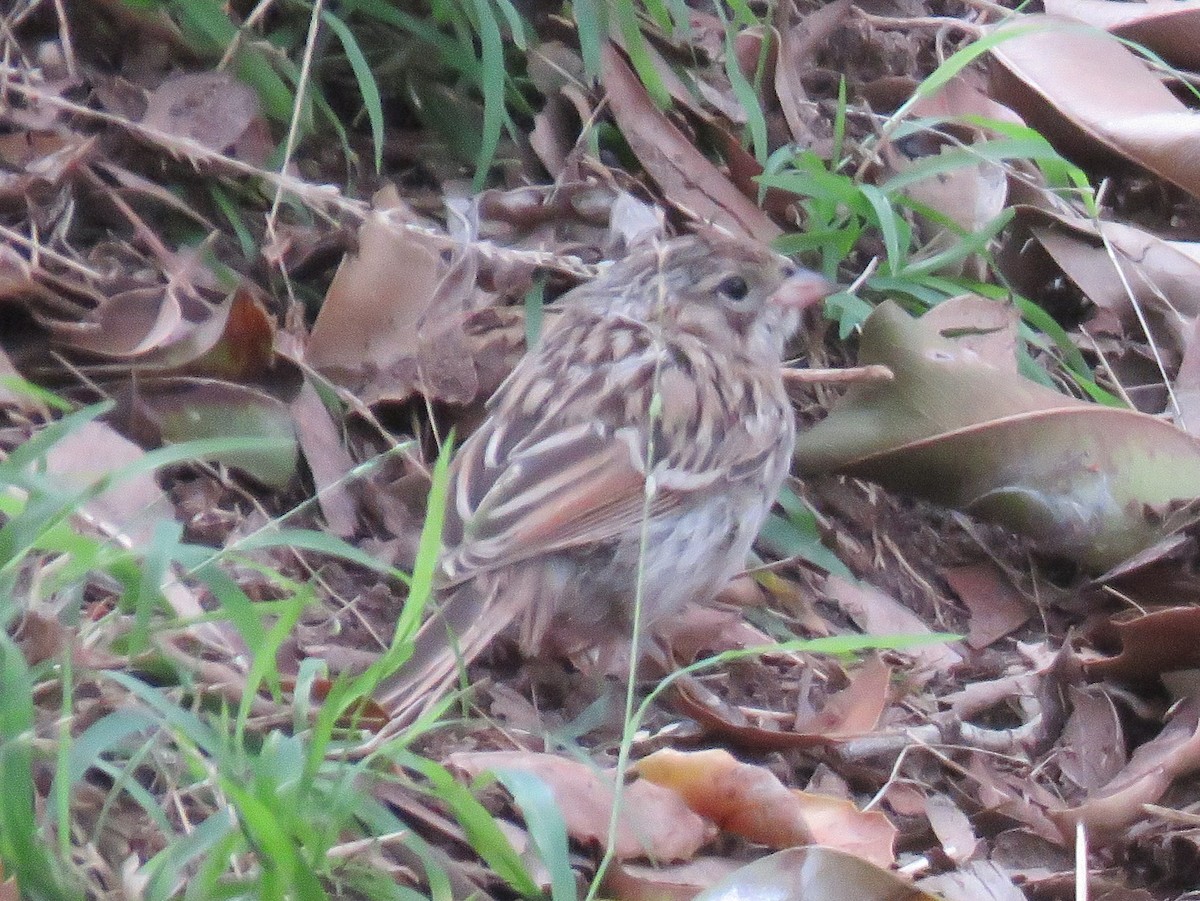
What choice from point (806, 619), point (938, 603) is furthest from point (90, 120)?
point (938, 603)

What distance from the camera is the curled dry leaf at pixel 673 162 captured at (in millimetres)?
4527

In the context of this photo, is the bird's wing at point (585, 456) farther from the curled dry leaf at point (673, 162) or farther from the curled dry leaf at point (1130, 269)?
the curled dry leaf at point (1130, 269)

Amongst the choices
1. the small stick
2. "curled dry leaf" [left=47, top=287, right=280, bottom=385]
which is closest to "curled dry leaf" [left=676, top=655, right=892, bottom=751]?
the small stick

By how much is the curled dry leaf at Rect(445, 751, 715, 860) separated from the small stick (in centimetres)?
139

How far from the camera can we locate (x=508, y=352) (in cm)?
411

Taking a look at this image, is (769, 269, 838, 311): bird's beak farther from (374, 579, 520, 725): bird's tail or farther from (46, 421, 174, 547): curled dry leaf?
(46, 421, 174, 547): curled dry leaf

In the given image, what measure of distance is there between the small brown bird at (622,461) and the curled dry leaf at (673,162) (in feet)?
1.58

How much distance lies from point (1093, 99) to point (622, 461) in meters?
2.27

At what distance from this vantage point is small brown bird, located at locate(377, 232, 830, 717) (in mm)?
3232

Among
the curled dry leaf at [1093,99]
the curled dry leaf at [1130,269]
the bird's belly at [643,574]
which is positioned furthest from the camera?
the curled dry leaf at [1093,99]

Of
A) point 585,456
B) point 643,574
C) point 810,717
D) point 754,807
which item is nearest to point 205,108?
point 585,456

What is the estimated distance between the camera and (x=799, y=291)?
407 centimetres

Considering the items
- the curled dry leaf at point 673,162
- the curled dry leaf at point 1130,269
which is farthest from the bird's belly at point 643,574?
the curled dry leaf at point 1130,269

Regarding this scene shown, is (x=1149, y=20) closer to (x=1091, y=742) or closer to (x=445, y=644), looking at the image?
(x=1091, y=742)
